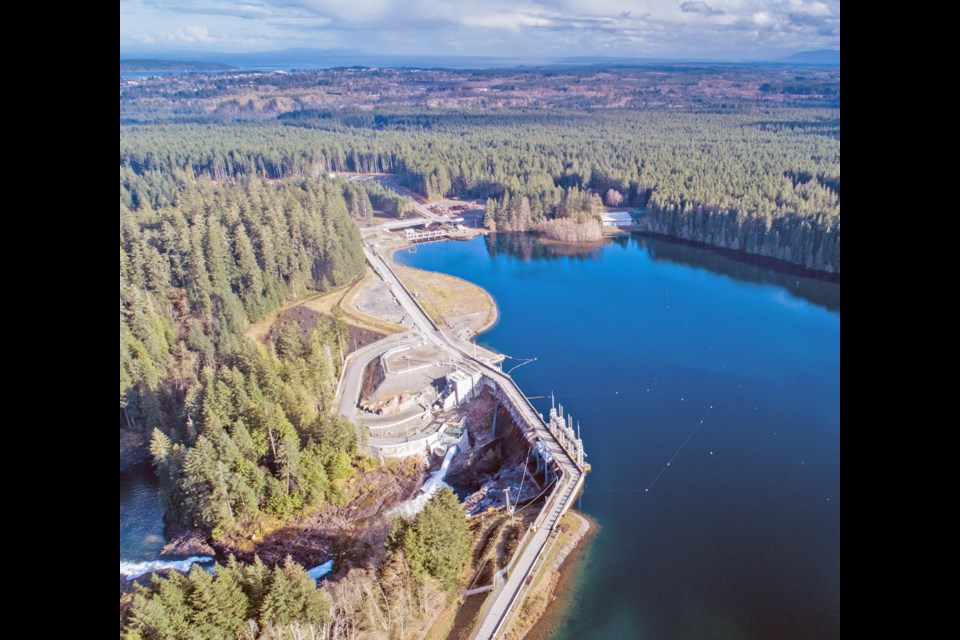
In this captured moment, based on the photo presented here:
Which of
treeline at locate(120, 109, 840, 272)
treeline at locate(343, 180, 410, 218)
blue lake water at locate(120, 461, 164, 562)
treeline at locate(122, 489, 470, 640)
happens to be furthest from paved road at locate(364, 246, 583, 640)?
treeline at locate(343, 180, 410, 218)

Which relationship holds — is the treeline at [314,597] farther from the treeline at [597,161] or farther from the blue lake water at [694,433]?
the treeline at [597,161]

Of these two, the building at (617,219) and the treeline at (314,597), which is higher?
the building at (617,219)

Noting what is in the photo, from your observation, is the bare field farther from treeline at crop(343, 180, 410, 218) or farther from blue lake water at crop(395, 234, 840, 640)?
treeline at crop(343, 180, 410, 218)

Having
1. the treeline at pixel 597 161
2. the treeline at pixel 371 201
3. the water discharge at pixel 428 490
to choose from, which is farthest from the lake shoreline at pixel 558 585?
the treeline at pixel 371 201
